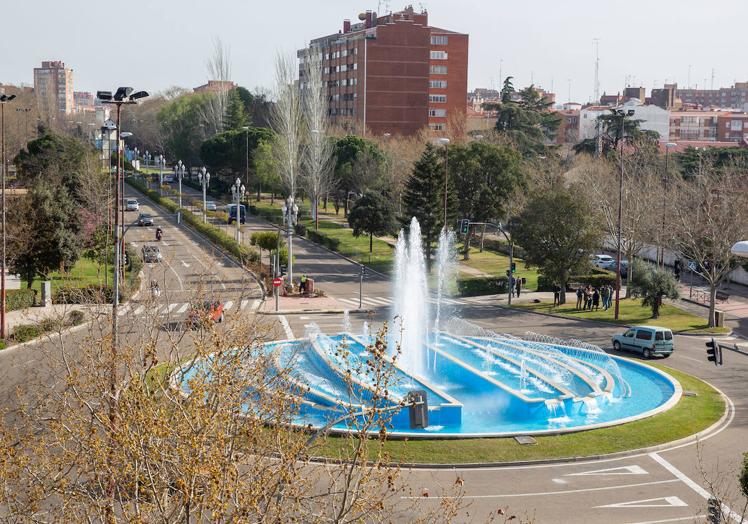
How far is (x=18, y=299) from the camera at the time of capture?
42.6m

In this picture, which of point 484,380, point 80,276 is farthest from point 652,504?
point 80,276

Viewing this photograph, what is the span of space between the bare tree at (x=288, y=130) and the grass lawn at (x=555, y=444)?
5175 centimetres

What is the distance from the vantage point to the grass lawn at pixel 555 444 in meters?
22.5

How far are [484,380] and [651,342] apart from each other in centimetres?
935

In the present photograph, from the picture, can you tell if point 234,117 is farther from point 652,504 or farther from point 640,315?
point 652,504

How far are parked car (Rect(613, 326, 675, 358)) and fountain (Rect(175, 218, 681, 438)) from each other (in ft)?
5.28

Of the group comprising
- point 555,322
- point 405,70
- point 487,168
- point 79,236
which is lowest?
point 555,322

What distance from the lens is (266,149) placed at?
88.3 metres

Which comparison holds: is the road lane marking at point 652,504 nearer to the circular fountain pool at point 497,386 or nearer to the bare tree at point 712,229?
the circular fountain pool at point 497,386

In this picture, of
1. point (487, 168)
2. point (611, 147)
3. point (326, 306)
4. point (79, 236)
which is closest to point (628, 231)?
point (487, 168)

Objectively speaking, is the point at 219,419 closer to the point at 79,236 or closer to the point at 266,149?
the point at 79,236

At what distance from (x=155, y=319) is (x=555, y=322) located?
3044cm

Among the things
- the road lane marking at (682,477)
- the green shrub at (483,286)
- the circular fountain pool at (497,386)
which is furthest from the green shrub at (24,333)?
the green shrub at (483,286)

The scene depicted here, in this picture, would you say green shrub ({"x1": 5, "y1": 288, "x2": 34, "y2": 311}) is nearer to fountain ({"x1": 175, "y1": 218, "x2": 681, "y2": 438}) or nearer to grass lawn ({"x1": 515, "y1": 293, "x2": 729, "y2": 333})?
fountain ({"x1": 175, "y1": 218, "x2": 681, "y2": 438})
